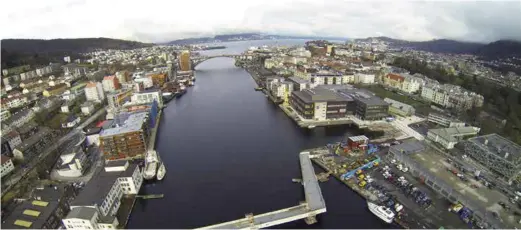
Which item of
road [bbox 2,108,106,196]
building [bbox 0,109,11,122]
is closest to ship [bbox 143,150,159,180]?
road [bbox 2,108,106,196]

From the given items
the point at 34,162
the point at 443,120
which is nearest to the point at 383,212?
the point at 443,120

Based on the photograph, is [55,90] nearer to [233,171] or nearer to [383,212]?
[233,171]

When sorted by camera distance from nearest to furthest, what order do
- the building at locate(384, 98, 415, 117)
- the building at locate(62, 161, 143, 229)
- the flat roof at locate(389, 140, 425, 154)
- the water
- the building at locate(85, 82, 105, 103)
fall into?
1. the building at locate(62, 161, 143, 229)
2. the water
3. the flat roof at locate(389, 140, 425, 154)
4. the building at locate(384, 98, 415, 117)
5. the building at locate(85, 82, 105, 103)

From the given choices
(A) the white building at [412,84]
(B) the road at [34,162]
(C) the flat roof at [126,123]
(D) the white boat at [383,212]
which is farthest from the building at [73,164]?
(A) the white building at [412,84]

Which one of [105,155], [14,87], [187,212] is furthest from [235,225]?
[14,87]

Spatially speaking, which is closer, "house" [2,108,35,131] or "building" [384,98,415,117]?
"house" [2,108,35,131]

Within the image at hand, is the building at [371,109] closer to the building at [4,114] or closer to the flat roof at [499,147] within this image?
the flat roof at [499,147]

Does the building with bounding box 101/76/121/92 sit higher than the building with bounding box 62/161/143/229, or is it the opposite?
Result: the building with bounding box 101/76/121/92

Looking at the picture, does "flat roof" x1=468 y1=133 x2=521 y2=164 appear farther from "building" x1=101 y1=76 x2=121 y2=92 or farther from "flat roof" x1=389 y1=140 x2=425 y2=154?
"building" x1=101 y1=76 x2=121 y2=92
